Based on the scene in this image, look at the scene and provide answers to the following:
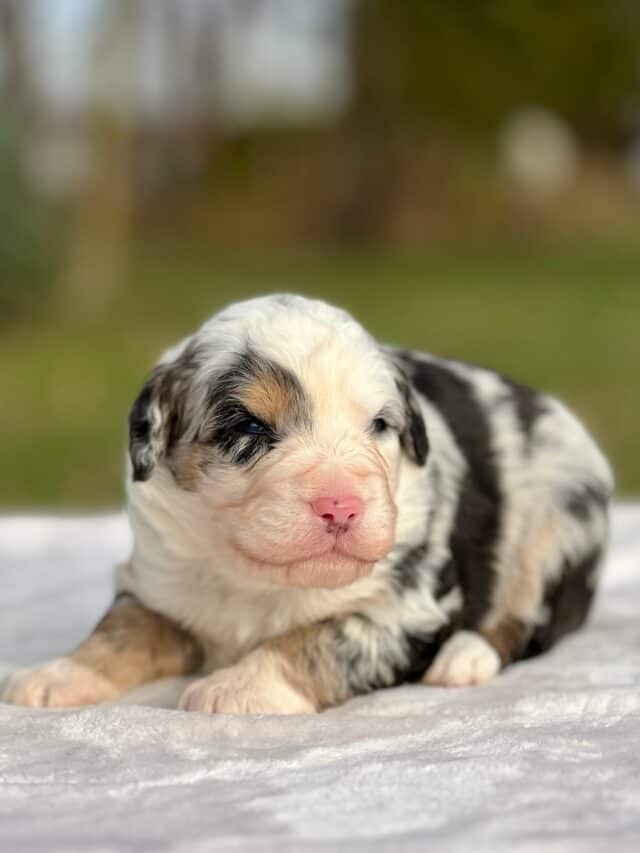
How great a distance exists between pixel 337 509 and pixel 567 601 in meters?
1.36

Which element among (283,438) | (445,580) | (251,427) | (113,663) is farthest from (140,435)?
(445,580)

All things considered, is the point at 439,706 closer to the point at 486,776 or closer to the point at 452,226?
the point at 486,776

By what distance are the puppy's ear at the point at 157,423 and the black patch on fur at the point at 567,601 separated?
1.27 meters

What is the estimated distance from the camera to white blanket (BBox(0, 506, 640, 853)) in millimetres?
2471

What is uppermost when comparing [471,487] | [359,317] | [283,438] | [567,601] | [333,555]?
[283,438]

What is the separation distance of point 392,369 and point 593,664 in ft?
3.27

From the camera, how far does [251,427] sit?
347 cm

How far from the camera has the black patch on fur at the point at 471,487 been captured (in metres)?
4.08

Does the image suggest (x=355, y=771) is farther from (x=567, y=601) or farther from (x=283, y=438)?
(x=567, y=601)

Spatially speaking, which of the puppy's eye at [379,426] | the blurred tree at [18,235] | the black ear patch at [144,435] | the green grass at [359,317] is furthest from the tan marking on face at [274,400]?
the blurred tree at [18,235]

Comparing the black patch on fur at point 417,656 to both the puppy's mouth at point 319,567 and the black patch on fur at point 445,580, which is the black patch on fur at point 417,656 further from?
the puppy's mouth at point 319,567

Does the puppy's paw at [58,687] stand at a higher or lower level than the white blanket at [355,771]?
lower

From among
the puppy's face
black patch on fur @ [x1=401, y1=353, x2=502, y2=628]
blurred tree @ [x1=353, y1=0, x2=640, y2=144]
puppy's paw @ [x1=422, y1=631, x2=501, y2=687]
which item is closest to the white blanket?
puppy's paw @ [x1=422, y1=631, x2=501, y2=687]

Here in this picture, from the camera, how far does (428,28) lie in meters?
23.0
